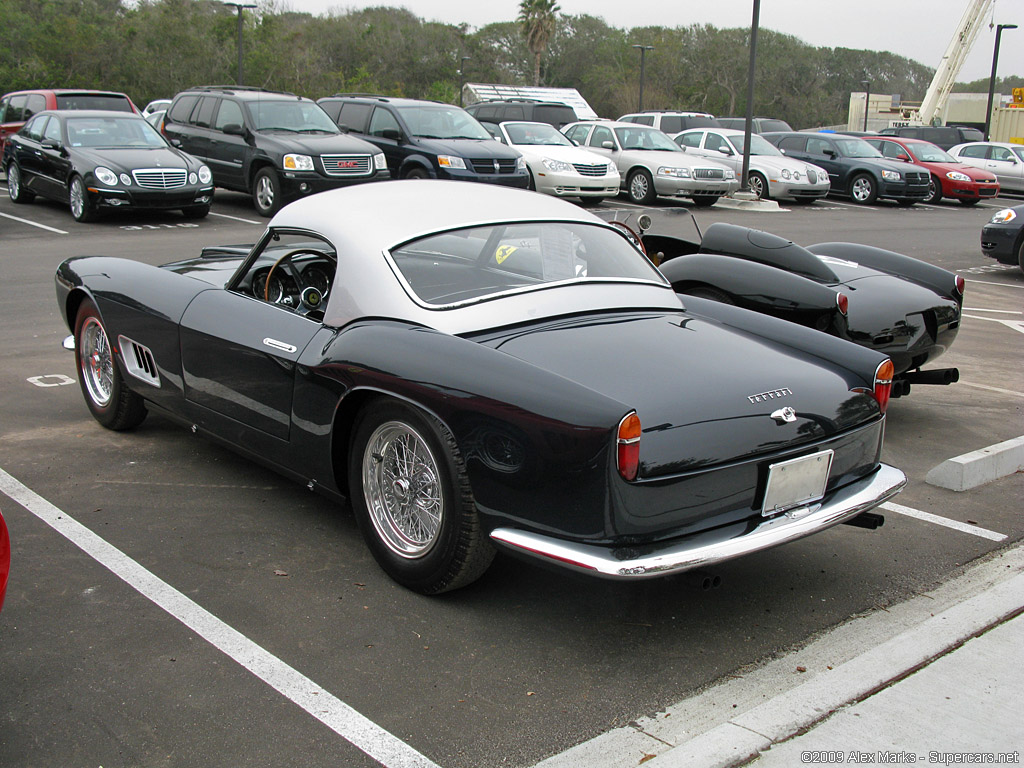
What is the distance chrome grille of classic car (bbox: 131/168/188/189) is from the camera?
14.1 metres

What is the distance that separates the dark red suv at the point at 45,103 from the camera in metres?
17.6

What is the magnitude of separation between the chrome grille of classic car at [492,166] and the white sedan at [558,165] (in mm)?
952

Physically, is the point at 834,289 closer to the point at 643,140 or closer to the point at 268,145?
the point at 268,145

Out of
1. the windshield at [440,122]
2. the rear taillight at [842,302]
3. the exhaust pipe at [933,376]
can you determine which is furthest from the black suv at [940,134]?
the rear taillight at [842,302]

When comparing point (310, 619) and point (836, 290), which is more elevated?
point (836, 290)

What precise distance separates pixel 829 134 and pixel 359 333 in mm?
23453

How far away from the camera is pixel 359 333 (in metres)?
3.88

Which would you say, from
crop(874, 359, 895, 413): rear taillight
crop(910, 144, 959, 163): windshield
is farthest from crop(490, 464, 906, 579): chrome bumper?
crop(910, 144, 959, 163): windshield

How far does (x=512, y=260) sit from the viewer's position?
4.38 meters

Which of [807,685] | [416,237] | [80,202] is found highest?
[416,237]

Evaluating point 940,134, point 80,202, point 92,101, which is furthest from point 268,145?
point 940,134

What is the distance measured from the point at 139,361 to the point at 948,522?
13.2 ft

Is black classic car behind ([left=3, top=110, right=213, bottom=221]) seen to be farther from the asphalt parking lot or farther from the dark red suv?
the asphalt parking lot

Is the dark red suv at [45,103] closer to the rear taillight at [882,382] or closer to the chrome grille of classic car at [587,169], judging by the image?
the chrome grille of classic car at [587,169]
